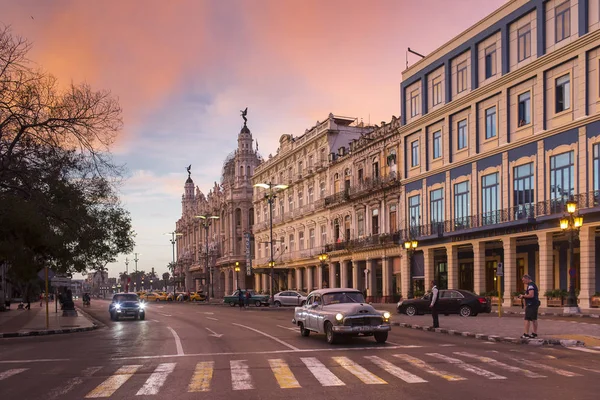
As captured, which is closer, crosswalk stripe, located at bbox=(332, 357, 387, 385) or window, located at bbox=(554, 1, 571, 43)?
crosswalk stripe, located at bbox=(332, 357, 387, 385)

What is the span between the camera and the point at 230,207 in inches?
3831

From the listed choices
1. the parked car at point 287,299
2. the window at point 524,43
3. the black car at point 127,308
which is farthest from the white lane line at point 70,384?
the parked car at point 287,299

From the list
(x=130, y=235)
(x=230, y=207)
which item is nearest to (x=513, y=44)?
(x=130, y=235)

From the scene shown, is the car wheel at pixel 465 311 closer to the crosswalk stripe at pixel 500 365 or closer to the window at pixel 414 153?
the crosswalk stripe at pixel 500 365

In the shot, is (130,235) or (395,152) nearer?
(130,235)

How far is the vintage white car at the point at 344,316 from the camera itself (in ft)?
56.6

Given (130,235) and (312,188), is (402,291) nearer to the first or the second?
(312,188)

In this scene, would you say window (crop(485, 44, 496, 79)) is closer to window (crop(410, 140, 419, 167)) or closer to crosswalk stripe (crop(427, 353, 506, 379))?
window (crop(410, 140, 419, 167))

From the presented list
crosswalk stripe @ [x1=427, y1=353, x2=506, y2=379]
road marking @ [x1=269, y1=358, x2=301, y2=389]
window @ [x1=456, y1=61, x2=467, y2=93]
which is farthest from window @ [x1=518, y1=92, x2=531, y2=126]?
road marking @ [x1=269, y1=358, x2=301, y2=389]

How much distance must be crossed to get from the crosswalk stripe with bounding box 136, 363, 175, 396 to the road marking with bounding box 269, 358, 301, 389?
2.13m

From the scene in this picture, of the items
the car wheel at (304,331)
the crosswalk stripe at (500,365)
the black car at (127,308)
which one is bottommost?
the black car at (127,308)

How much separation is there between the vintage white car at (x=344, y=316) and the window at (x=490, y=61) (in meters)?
27.4

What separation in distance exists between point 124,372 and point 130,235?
2280 centimetres

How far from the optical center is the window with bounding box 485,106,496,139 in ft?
136
